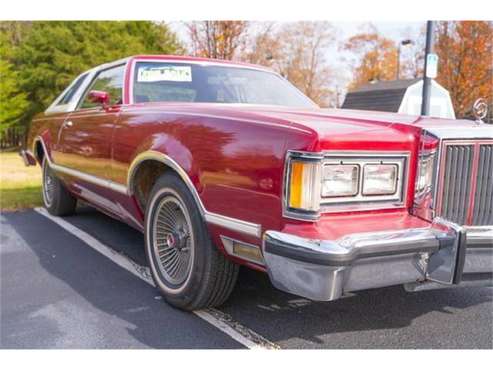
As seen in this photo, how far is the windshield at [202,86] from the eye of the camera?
3.41 m

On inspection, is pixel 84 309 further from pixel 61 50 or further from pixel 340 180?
pixel 61 50

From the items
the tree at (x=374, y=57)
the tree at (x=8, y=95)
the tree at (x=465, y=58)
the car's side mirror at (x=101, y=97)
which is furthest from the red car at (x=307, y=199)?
the tree at (x=374, y=57)

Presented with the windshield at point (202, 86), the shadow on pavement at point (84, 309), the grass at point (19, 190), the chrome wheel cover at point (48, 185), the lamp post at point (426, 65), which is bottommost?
the grass at point (19, 190)

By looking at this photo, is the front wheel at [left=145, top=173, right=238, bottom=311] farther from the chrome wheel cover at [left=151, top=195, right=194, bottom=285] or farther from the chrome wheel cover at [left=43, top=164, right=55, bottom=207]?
the chrome wheel cover at [left=43, top=164, right=55, bottom=207]

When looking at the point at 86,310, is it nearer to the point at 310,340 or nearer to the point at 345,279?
the point at 310,340

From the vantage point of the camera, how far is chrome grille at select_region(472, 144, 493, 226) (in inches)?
90.9

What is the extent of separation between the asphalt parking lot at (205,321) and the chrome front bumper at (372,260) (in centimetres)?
50

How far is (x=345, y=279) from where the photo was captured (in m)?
1.85

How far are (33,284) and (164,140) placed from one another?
4.86 feet

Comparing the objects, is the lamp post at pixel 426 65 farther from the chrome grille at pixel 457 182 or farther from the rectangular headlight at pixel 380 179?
the rectangular headlight at pixel 380 179

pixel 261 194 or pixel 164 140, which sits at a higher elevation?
pixel 164 140

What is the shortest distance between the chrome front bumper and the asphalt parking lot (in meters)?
0.50

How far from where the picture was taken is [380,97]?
19141 millimetres

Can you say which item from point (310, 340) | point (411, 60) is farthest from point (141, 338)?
point (411, 60)
